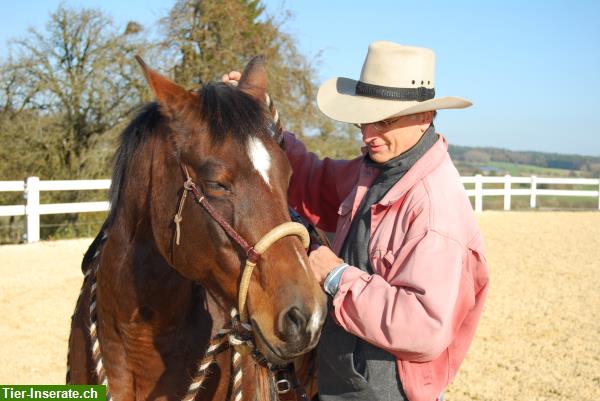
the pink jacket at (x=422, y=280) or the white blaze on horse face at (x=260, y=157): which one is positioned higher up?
the white blaze on horse face at (x=260, y=157)

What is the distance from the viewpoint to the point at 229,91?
6.40 feet

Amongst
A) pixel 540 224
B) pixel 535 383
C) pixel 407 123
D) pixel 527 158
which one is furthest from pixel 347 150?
pixel 527 158

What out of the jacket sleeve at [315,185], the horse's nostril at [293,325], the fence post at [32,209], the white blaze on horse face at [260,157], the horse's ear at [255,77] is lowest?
the fence post at [32,209]

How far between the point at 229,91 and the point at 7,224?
38.2 ft

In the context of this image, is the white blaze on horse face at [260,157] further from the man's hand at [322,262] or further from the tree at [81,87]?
the tree at [81,87]

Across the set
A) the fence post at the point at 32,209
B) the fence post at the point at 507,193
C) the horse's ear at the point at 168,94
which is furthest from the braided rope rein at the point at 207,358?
the fence post at the point at 507,193

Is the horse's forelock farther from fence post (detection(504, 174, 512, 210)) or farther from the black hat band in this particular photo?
fence post (detection(504, 174, 512, 210))

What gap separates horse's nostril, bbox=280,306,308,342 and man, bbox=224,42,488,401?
255 millimetres

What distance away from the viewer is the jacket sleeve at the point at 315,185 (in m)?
2.72

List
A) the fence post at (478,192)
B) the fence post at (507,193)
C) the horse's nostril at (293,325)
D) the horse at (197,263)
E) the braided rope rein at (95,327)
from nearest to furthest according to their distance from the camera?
1. the horse's nostril at (293,325)
2. the horse at (197,263)
3. the braided rope rein at (95,327)
4. the fence post at (478,192)
5. the fence post at (507,193)

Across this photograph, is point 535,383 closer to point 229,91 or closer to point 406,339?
point 406,339

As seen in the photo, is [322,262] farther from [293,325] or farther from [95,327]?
[95,327]

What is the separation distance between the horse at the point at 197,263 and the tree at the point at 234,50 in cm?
1212

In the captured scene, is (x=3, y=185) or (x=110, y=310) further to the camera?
(x=3, y=185)
